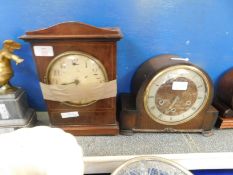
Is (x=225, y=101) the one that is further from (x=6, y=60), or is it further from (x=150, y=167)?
(x=6, y=60)

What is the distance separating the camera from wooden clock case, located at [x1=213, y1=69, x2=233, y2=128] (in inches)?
32.7

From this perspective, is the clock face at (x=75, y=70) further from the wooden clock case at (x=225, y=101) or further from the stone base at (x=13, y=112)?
the wooden clock case at (x=225, y=101)

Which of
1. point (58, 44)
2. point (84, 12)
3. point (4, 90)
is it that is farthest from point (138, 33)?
point (4, 90)

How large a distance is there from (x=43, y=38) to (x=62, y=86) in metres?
0.17

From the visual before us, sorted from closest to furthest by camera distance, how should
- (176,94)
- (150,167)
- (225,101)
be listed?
(150,167) → (176,94) → (225,101)

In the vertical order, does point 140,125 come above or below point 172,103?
below

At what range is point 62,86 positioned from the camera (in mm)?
708

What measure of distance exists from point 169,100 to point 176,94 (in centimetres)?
3

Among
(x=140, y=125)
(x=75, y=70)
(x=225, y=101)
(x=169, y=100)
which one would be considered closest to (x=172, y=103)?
(x=169, y=100)

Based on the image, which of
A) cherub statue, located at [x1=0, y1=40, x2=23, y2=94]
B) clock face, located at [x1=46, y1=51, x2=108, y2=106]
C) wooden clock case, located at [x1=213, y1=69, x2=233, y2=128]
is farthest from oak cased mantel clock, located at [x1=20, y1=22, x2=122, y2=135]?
wooden clock case, located at [x1=213, y1=69, x2=233, y2=128]

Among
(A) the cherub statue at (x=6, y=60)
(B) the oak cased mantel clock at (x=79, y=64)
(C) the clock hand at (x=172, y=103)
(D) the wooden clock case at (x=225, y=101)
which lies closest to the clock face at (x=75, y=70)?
(B) the oak cased mantel clock at (x=79, y=64)

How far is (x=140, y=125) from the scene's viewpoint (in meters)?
0.80


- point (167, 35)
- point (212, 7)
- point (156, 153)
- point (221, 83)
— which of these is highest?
point (212, 7)

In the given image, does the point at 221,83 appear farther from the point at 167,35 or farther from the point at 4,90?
the point at 4,90
